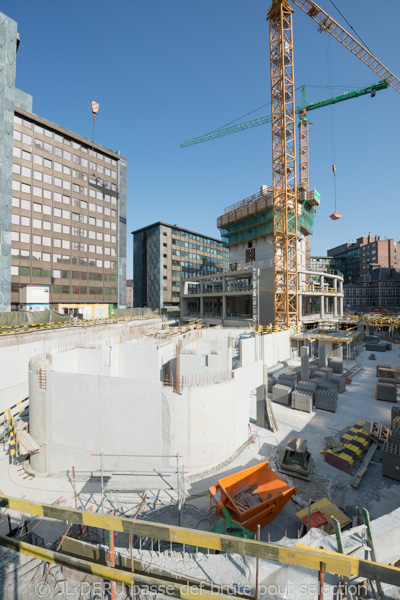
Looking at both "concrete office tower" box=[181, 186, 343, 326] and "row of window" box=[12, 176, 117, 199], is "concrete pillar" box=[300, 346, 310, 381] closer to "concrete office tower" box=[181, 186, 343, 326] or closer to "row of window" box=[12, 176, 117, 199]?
"concrete office tower" box=[181, 186, 343, 326]

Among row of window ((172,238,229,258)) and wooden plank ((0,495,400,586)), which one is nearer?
wooden plank ((0,495,400,586))

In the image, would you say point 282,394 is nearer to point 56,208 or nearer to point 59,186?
point 56,208

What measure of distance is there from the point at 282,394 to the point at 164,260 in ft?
198

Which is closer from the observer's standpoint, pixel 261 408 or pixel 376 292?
pixel 261 408

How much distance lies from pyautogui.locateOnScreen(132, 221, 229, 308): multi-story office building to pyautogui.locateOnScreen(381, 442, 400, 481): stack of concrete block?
63863 mm

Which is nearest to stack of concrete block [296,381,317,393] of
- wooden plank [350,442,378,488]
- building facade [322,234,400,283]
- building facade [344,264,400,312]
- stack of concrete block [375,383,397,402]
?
stack of concrete block [375,383,397,402]

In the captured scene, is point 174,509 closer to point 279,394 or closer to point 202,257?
point 279,394

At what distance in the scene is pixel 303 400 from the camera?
1533cm

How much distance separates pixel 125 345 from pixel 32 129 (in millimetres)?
45847

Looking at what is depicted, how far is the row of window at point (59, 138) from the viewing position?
42.0 metres

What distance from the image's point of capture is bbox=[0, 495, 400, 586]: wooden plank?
2402 mm

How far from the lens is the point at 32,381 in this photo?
12.1 m

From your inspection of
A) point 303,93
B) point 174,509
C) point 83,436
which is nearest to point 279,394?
point 174,509

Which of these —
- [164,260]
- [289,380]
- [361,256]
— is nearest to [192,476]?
[289,380]
